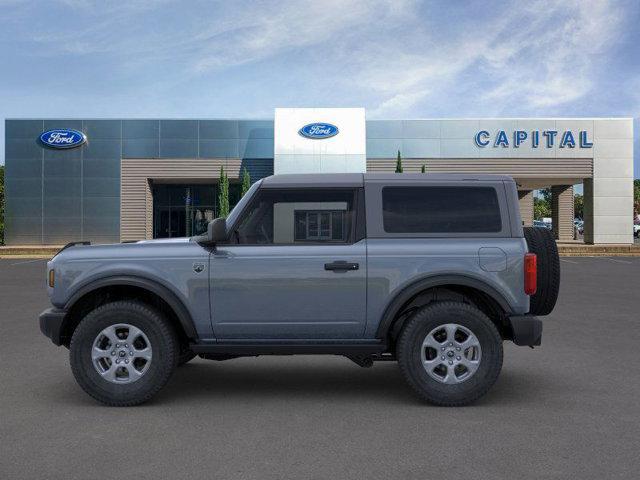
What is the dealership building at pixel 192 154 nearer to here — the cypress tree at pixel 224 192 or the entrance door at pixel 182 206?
the cypress tree at pixel 224 192

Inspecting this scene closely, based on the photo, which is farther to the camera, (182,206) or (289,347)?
(182,206)

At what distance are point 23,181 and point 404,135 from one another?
22.4m

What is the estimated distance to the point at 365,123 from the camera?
3903 centimetres

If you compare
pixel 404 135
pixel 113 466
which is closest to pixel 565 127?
pixel 404 135

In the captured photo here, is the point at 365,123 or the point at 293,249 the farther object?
the point at 365,123

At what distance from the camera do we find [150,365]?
5.44 m

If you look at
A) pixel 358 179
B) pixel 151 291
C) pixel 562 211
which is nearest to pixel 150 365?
pixel 151 291

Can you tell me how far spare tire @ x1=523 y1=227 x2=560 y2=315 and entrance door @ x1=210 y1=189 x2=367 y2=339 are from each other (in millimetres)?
1529

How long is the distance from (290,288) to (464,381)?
5.18ft

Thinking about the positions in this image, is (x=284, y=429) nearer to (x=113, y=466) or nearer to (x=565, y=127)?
(x=113, y=466)

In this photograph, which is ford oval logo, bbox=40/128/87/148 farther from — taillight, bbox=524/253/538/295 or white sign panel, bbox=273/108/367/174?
taillight, bbox=524/253/538/295

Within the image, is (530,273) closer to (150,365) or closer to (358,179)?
(358,179)

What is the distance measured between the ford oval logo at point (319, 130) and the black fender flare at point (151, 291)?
3204 cm

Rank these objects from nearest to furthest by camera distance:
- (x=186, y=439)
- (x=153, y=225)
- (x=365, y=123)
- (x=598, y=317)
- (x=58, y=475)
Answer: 1. (x=58, y=475)
2. (x=186, y=439)
3. (x=598, y=317)
4. (x=365, y=123)
5. (x=153, y=225)
